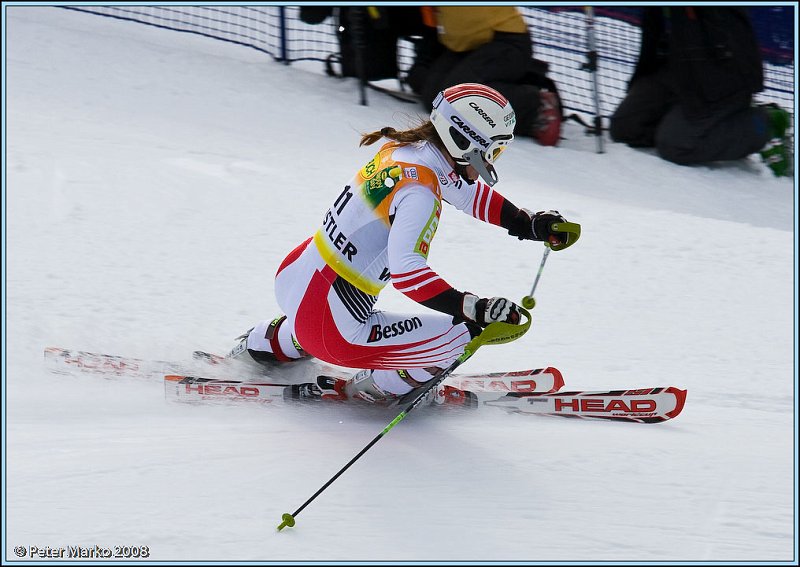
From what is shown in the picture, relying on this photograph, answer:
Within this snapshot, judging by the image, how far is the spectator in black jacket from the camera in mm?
7438

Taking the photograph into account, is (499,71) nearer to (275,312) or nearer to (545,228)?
(275,312)

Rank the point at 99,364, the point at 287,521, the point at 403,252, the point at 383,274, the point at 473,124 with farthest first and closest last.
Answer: the point at 99,364, the point at 383,274, the point at 473,124, the point at 403,252, the point at 287,521

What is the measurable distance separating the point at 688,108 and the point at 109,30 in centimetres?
548

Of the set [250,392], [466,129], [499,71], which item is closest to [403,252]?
[466,129]

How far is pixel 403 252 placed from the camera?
3225 millimetres

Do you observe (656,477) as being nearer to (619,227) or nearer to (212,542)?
(212,542)

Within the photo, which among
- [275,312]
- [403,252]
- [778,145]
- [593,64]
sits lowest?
[778,145]

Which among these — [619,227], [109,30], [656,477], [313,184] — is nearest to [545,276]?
[619,227]

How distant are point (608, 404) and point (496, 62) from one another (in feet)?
13.6

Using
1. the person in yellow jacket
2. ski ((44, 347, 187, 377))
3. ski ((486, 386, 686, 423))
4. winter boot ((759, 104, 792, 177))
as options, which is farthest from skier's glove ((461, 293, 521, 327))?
winter boot ((759, 104, 792, 177))

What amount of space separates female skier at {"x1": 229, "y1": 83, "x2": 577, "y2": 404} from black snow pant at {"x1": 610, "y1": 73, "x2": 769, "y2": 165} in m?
4.20

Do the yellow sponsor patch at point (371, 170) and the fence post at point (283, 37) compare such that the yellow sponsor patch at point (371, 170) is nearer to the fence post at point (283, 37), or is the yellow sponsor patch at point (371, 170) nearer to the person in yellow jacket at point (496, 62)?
the person in yellow jacket at point (496, 62)

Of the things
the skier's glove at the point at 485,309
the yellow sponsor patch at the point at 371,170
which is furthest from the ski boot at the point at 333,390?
the yellow sponsor patch at the point at 371,170

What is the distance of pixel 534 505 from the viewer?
3.16m
